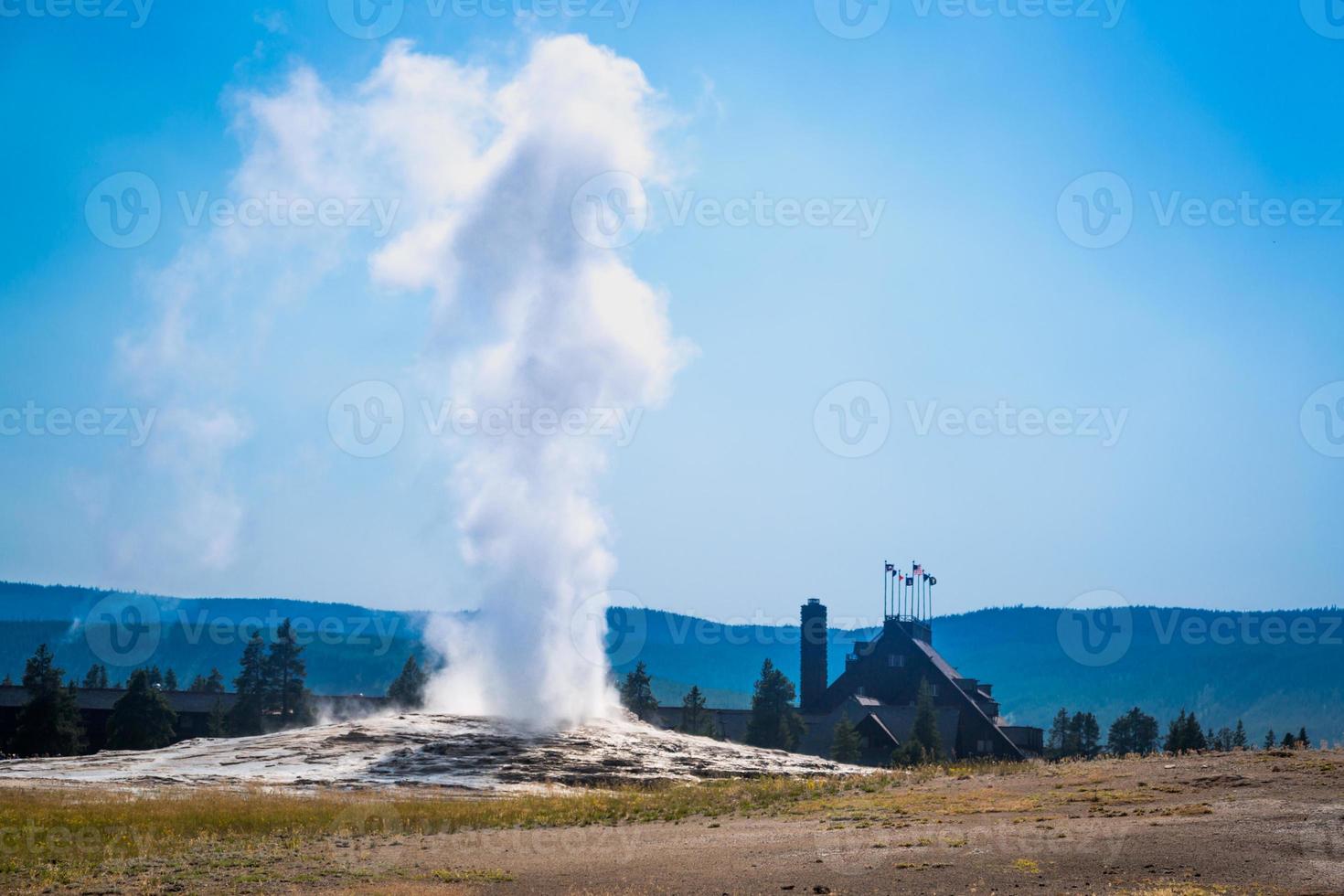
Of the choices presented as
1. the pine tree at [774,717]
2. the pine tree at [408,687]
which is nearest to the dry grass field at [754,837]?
the pine tree at [774,717]

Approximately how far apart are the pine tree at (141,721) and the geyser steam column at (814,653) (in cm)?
5574

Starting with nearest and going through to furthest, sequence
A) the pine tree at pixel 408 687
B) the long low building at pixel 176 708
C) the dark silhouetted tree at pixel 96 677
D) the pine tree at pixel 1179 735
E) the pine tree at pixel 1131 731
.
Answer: the pine tree at pixel 1179 735 < the pine tree at pixel 408 687 < the long low building at pixel 176 708 < the pine tree at pixel 1131 731 < the dark silhouetted tree at pixel 96 677

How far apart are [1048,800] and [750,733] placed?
203ft

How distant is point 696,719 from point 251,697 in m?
38.5

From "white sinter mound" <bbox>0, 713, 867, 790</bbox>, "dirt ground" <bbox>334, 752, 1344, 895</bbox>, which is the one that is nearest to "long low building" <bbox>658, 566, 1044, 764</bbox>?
"white sinter mound" <bbox>0, 713, 867, 790</bbox>

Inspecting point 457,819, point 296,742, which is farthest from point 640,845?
point 296,742

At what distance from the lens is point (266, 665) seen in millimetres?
110375

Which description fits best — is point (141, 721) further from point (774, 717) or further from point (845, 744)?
point (845, 744)

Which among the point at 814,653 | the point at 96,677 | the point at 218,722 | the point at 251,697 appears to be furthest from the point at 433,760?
the point at 96,677

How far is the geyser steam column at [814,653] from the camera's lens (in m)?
114

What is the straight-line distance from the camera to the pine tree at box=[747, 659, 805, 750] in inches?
3686

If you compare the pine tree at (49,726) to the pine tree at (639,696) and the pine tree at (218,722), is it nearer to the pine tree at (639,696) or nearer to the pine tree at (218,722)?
the pine tree at (218,722)

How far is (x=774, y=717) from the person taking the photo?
96.6 meters

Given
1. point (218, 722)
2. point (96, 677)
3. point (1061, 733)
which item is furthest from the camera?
point (96, 677)
